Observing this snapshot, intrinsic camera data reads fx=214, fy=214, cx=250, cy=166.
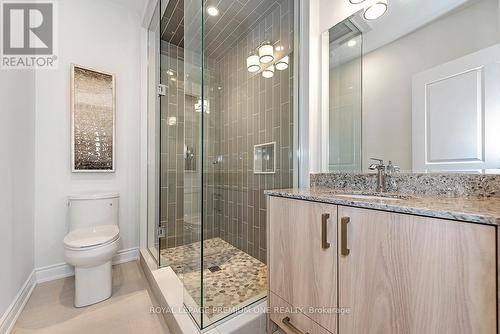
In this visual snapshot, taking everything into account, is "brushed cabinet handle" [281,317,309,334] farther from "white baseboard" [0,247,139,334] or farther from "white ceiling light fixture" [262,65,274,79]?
"white ceiling light fixture" [262,65,274,79]

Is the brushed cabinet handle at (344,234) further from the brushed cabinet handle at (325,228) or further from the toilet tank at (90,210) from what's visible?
the toilet tank at (90,210)

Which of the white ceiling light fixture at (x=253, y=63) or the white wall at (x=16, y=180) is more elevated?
the white ceiling light fixture at (x=253, y=63)

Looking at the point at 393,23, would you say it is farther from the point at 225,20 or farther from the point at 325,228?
Answer: the point at 225,20

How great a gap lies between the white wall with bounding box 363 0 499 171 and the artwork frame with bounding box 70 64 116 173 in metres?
2.29

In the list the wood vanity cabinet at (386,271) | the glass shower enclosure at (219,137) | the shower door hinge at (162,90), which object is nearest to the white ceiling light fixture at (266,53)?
the glass shower enclosure at (219,137)

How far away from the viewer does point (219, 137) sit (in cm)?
190

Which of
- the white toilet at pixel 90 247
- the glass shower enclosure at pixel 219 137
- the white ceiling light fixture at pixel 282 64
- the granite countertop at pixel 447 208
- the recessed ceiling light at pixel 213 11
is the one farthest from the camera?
the white ceiling light fixture at pixel 282 64

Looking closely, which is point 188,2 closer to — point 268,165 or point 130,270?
point 268,165

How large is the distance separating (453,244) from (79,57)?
2.92 meters

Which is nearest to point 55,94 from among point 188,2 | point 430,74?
point 188,2

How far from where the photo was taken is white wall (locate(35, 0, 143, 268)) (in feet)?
6.20

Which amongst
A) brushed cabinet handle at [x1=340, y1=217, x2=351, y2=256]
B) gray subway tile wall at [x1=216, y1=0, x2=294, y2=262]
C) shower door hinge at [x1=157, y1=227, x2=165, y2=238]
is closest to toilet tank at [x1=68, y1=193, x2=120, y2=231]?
shower door hinge at [x1=157, y1=227, x2=165, y2=238]

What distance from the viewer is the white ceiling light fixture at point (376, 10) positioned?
1.21 meters

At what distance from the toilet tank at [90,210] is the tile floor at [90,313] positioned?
0.51 meters
